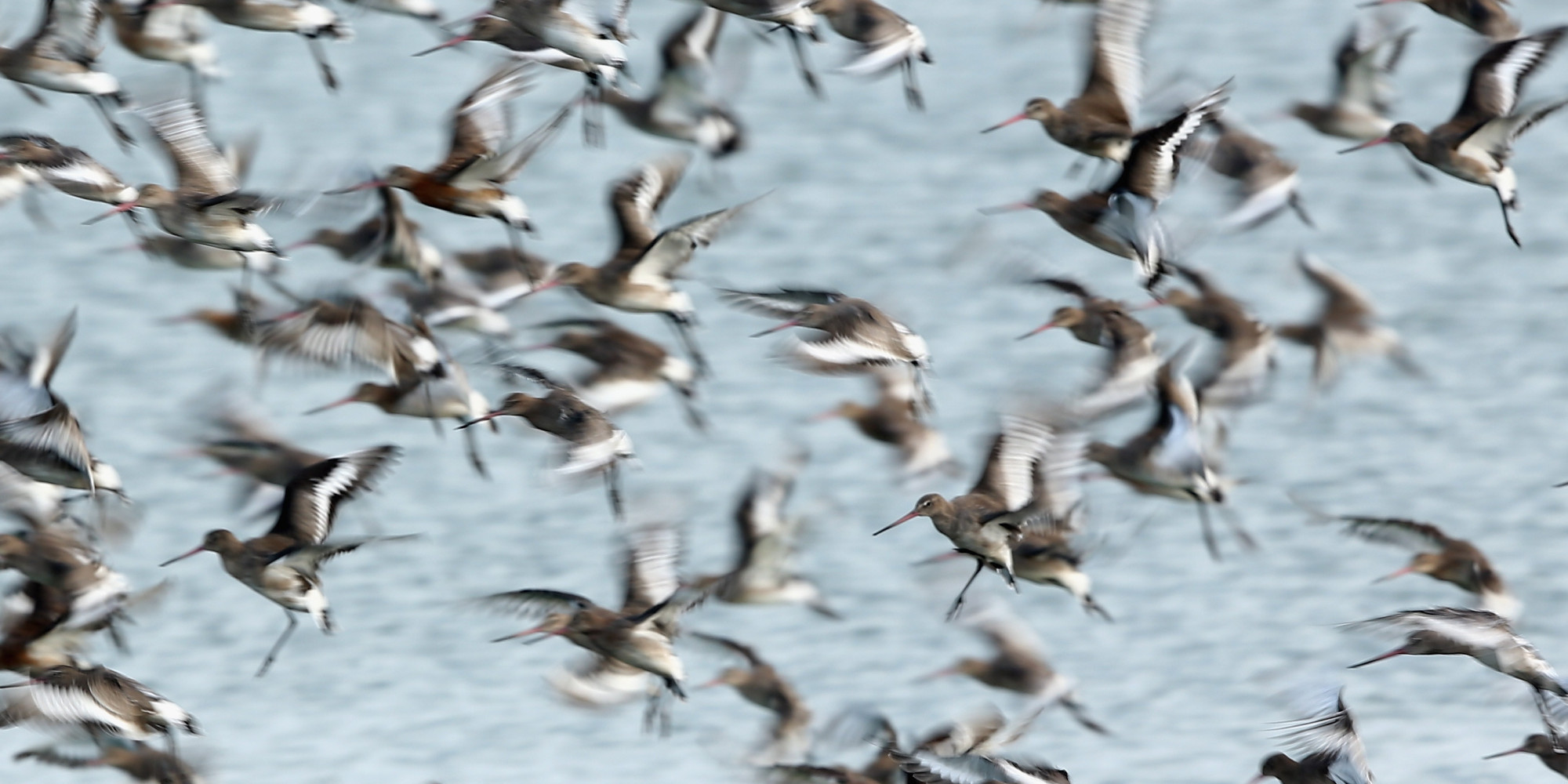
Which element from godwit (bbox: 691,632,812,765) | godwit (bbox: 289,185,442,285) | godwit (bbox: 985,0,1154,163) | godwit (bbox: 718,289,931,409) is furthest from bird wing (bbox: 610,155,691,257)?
godwit (bbox: 691,632,812,765)

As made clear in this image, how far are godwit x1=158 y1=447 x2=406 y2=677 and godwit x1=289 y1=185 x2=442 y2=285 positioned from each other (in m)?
2.01

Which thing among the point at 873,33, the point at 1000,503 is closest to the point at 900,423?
the point at 873,33

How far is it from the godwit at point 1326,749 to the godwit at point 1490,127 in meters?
2.03

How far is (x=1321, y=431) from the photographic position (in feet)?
42.1

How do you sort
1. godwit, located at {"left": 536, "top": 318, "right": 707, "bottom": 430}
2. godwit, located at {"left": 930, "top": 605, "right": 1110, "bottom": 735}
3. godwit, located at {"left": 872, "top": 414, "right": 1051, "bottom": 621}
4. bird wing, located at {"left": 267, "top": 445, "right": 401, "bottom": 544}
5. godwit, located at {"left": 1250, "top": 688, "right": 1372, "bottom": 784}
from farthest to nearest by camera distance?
godwit, located at {"left": 536, "top": 318, "right": 707, "bottom": 430} → godwit, located at {"left": 930, "top": 605, "right": 1110, "bottom": 735} → godwit, located at {"left": 872, "top": 414, "right": 1051, "bottom": 621} → bird wing, located at {"left": 267, "top": 445, "right": 401, "bottom": 544} → godwit, located at {"left": 1250, "top": 688, "right": 1372, "bottom": 784}

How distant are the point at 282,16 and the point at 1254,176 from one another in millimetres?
3426

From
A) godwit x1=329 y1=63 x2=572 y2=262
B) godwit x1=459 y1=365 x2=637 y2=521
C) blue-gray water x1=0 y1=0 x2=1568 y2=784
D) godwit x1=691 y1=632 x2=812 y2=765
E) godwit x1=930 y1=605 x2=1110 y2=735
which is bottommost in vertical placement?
blue-gray water x1=0 y1=0 x2=1568 y2=784

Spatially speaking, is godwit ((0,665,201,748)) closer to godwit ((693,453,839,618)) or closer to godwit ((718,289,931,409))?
godwit ((718,289,931,409))

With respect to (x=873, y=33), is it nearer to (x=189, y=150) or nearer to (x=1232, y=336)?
(x=1232, y=336)

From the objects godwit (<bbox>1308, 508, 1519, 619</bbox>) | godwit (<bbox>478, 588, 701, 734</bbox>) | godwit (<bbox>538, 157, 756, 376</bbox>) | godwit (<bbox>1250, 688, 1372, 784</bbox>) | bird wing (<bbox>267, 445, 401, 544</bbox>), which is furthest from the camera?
godwit (<bbox>1308, 508, 1519, 619</bbox>)

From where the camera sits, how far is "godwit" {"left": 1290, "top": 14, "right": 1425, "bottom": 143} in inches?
405

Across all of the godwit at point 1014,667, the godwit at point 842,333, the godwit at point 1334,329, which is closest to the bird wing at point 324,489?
the godwit at point 842,333

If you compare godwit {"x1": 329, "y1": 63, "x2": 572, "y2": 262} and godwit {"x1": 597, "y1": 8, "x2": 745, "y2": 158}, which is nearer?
godwit {"x1": 329, "y1": 63, "x2": 572, "y2": 262}

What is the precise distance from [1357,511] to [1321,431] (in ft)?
2.92
